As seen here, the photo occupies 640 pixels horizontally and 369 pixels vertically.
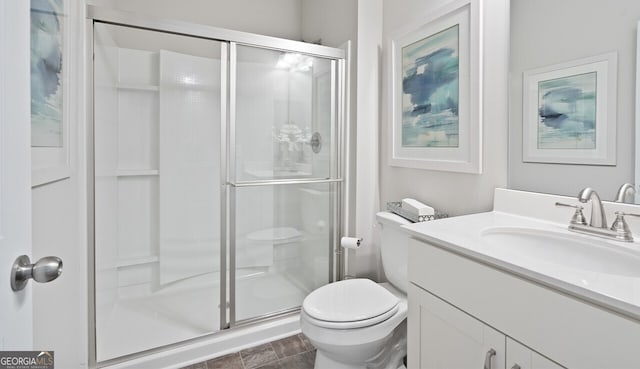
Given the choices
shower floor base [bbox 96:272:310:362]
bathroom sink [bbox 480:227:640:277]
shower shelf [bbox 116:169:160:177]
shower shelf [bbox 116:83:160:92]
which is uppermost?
shower shelf [bbox 116:83:160:92]

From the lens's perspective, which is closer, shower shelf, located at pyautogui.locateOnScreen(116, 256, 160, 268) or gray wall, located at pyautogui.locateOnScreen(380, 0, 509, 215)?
gray wall, located at pyautogui.locateOnScreen(380, 0, 509, 215)

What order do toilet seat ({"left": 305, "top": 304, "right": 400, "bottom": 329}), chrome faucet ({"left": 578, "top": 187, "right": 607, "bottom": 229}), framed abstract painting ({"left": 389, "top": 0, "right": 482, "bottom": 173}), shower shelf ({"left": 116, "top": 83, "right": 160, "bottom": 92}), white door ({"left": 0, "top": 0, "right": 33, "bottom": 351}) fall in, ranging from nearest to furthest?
white door ({"left": 0, "top": 0, "right": 33, "bottom": 351}) < chrome faucet ({"left": 578, "top": 187, "right": 607, "bottom": 229}) < toilet seat ({"left": 305, "top": 304, "right": 400, "bottom": 329}) < framed abstract painting ({"left": 389, "top": 0, "right": 482, "bottom": 173}) < shower shelf ({"left": 116, "top": 83, "right": 160, "bottom": 92})

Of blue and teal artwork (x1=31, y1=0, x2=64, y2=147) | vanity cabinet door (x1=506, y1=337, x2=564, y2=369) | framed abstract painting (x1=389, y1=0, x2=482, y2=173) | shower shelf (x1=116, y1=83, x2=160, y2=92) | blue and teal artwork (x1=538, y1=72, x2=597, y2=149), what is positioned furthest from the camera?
shower shelf (x1=116, y1=83, x2=160, y2=92)

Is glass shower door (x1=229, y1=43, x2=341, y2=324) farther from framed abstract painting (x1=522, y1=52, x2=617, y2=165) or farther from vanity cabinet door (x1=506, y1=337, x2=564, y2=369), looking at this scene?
vanity cabinet door (x1=506, y1=337, x2=564, y2=369)

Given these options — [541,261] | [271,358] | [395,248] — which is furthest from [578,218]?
[271,358]

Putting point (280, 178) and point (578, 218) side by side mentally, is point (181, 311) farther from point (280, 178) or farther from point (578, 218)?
point (578, 218)

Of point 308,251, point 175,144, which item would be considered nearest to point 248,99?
point 175,144

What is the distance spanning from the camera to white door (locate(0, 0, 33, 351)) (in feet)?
1.75

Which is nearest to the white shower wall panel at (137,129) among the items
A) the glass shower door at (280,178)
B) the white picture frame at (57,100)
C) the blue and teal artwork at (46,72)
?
the glass shower door at (280,178)

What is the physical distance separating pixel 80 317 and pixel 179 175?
1159 millimetres

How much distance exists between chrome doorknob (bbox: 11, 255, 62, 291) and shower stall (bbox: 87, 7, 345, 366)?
101 centimetres

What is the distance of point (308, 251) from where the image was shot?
2.17 meters

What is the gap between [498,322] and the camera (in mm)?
802

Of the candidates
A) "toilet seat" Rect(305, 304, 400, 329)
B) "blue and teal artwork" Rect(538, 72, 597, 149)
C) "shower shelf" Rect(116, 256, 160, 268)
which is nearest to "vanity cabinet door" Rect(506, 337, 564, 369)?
"toilet seat" Rect(305, 304, 400, 329)
